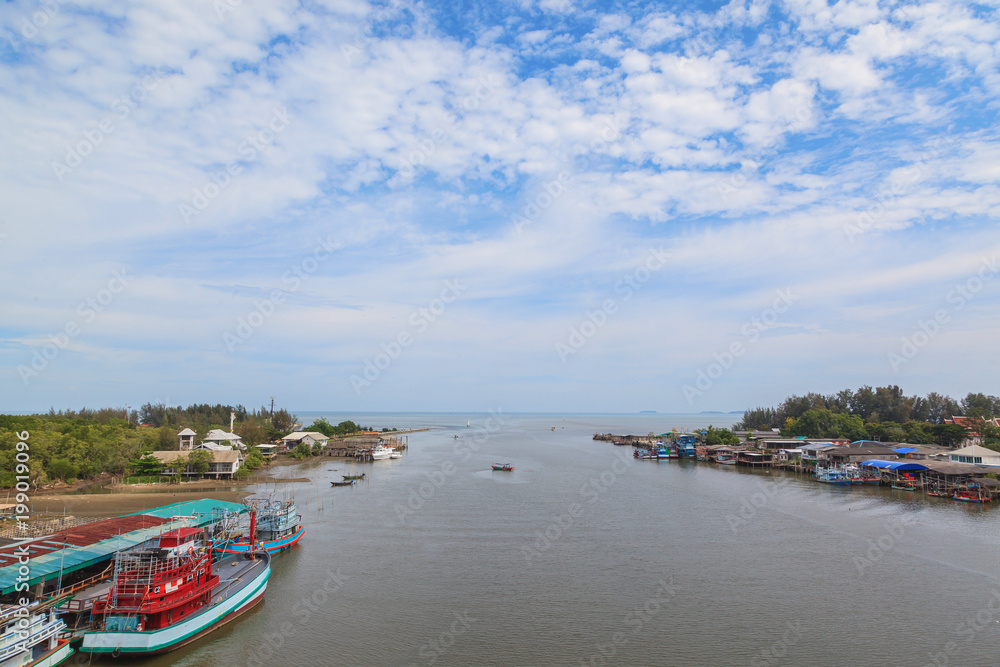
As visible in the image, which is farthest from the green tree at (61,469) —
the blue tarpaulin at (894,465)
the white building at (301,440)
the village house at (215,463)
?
the blue tarpaulin at (894,465)

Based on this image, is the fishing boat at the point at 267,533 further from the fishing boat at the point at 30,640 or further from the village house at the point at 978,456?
the village house at the point at 978,456

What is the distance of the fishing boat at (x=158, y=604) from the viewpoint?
507 inches

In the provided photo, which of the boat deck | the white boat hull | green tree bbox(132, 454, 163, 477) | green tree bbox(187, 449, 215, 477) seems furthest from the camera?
green tree bbox(187, 449, 215, 477)

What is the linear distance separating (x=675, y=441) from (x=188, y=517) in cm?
5911

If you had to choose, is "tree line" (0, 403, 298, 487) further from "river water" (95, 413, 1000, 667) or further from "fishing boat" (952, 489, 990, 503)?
"fishing boat" (952, 489, 990, 503)

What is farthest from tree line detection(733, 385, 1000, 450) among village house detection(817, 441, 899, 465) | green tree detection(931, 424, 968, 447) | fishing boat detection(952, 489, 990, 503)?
fishing boat detection(952, 489, 990, 503)

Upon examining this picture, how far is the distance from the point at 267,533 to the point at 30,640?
1136 cm

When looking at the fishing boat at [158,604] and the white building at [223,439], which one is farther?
the white building at [223,439]

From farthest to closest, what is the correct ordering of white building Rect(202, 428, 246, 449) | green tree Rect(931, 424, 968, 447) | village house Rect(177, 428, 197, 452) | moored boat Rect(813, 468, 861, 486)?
green tree Rect(931, 424, 968, 447)
white building Rect(202, 428, 246, 449)
village house Rect(177, 428, 197, 452)
moored boat Rect(813, 468, 861, 486)

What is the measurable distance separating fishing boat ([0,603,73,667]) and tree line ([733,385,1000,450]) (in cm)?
6670

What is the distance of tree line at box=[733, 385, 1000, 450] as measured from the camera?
5641 cm

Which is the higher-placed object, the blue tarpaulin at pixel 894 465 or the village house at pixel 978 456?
the village house at pixel 978 456

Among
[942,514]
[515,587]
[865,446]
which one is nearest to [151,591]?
[515,587]

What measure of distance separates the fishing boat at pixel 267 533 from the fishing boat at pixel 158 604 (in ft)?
17.9
